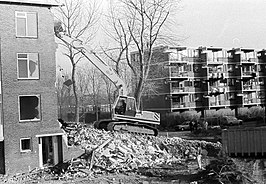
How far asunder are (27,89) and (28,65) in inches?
54.5

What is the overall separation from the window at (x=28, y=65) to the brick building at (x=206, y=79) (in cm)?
2983

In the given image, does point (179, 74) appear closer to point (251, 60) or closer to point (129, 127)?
point (251, 60)

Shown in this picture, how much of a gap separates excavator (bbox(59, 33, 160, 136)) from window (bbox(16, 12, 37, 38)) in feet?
9.85

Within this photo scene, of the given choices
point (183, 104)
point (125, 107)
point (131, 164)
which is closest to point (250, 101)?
point (183, 104)

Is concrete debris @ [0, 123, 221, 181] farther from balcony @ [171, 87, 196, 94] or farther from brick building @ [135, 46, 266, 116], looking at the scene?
balcony @ [171, 87, 196, 94]

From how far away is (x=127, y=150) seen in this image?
76.8ft

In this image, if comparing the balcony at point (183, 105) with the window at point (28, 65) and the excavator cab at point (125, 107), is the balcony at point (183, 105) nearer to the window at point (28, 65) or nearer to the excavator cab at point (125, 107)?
the excavator cab at point (125, 107)

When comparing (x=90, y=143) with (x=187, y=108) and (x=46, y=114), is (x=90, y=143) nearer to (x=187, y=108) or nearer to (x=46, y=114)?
(x=46, y=114)

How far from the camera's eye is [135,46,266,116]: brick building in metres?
60.1

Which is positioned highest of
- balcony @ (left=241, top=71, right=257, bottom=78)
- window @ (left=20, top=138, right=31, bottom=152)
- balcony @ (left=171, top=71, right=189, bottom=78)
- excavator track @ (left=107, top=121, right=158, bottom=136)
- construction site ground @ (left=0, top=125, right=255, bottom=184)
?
balcony @ (left=241, top=71, right=257, bottom=78)

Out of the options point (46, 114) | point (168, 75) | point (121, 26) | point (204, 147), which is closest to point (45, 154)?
point (46, 114)

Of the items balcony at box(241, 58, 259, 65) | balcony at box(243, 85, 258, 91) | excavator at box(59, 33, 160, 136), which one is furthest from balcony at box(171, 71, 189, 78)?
excavator at box(59, 33, 160, 136)

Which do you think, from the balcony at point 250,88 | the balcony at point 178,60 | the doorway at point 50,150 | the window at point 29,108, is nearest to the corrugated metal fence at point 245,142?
the doorway at point 50,150

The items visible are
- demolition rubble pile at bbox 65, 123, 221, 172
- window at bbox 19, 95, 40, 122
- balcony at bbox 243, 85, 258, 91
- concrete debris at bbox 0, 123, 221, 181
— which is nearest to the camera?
concrete debris at bbox 0, 123, 221, 181
